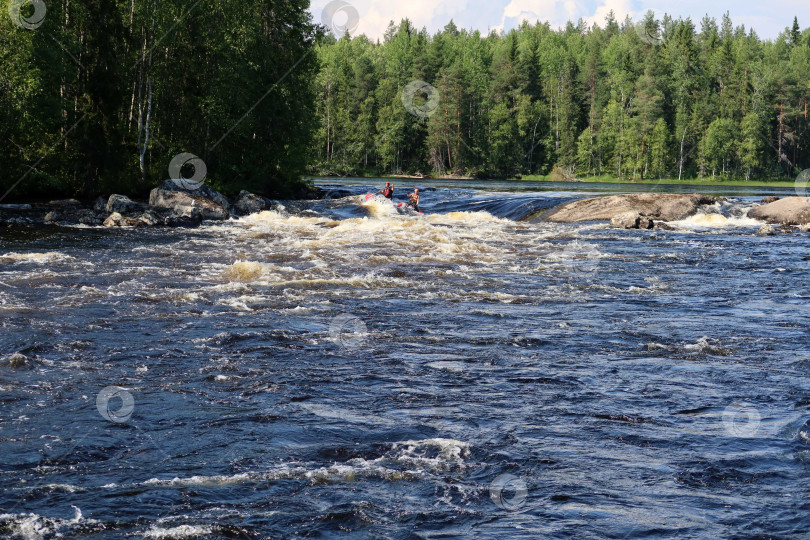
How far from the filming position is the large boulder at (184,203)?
32156mm

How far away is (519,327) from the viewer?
12.2 metres

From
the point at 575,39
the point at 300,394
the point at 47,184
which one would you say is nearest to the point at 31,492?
the point at 300,394

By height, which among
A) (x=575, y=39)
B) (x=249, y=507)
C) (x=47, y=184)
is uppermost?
(x=575, y=39)

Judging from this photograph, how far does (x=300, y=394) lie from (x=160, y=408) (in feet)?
5.11

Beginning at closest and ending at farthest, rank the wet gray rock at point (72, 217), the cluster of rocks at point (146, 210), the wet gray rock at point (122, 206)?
the wet gray rock at point (72, 217), the cluster of rocks at point (146, 210), the wet gray rock at point (122, 206)

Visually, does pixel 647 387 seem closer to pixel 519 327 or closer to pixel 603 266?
pixel 519 327

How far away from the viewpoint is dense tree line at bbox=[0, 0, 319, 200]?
29094 millimetres

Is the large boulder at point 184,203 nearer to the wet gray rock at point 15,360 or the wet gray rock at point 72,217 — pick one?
the wet gray rock at point 72,217

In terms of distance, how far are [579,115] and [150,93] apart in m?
84.5

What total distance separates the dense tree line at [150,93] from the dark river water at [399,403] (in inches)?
543

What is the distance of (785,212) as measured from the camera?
3238 cm

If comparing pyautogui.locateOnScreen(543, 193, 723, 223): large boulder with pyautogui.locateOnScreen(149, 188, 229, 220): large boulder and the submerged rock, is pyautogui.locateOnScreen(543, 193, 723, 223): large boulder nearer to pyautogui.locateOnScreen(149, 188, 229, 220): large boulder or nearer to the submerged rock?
the submerged rock

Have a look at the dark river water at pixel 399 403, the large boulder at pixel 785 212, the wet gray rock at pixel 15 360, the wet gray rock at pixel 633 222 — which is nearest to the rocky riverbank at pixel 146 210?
the dark river water at pixel 399 403

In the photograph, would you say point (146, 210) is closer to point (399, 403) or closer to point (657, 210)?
point (657, 210)
